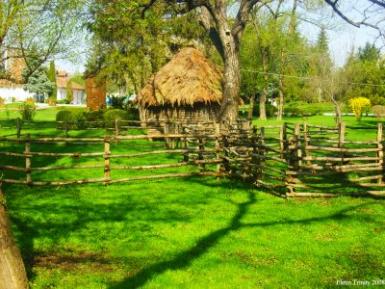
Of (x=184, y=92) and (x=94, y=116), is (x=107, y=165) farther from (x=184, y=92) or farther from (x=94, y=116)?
(x=94, y=116)

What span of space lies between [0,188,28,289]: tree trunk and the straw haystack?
1790cm

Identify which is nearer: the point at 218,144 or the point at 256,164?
the point at 256,164

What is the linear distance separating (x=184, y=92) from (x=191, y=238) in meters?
15.4

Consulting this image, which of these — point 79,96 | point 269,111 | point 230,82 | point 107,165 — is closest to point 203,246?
point 107,165

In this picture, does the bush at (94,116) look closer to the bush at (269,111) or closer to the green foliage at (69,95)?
the bush at (269,111)

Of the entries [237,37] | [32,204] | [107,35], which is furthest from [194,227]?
[107,35]

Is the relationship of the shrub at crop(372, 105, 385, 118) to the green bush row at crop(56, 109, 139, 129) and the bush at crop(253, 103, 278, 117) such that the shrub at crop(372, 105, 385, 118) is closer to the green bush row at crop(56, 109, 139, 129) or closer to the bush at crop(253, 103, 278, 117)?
the bush at crop(253, 103, 278, 117)

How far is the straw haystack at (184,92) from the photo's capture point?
22.7 m

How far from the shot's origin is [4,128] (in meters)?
28.0

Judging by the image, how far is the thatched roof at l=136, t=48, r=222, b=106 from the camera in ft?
74.2

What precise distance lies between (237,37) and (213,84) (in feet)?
20.8

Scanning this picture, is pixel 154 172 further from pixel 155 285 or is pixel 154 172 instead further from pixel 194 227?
pixel 155 285

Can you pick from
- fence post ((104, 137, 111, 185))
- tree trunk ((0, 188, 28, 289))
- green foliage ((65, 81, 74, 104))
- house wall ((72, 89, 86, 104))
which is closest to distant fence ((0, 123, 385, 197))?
fence post ((104, 137, 111, 185))

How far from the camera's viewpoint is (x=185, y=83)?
2295 cm
